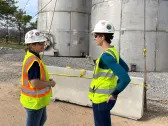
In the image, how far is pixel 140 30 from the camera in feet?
40.6

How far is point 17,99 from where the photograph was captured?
24.1 ft

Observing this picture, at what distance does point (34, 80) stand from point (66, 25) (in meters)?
16.7

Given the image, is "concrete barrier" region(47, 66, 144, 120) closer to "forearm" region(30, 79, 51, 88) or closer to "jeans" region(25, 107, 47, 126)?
"jeans" region(25, 107, 47, 126)

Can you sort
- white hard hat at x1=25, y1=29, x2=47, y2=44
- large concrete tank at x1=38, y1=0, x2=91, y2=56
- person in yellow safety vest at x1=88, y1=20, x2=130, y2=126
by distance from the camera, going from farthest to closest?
1. large concrete tank at x1=38, y1=0, x2=91, y2=56
2. white hard hat at x1=25, y1=29, x2=47, y2=44
3. person in yellow safety vest at x1=88, y1=20, x2=130, y2=126

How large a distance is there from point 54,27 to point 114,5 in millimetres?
7952

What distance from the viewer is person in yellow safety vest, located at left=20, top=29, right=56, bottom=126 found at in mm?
3545

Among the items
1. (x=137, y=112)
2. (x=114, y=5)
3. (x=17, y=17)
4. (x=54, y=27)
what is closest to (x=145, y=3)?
(x=114, y=5)

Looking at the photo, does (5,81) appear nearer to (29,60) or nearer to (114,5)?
(114,5)

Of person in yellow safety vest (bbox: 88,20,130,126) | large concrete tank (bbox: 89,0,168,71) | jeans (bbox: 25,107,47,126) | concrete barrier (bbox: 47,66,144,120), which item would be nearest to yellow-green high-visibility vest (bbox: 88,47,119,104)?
person in yellow safety vest (bbox: 88,20,130,126)

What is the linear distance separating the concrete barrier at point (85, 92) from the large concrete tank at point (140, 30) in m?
5.64

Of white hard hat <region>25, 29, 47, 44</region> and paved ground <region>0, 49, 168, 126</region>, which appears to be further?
paved ground <region>0, 49, 168, 126</region>

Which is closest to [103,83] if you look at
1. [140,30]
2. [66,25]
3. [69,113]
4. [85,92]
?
[69,113]

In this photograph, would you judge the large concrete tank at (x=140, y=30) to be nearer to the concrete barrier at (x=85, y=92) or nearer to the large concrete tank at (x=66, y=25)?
the concrete barrier at (x=85, y=92)

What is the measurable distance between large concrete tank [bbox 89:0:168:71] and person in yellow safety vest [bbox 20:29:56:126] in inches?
356
